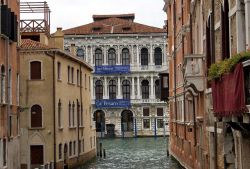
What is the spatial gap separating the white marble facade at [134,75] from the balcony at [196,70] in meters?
49.6

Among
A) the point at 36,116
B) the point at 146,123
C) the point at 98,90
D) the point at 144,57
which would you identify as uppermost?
the point at 144,57

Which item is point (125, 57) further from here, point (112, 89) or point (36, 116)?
point (36, 116)

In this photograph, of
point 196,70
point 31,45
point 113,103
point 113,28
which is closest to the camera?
point 196,70

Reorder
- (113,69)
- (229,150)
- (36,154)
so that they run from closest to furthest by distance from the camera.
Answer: (229,150) < (36,154) < (113,69)

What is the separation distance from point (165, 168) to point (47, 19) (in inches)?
362

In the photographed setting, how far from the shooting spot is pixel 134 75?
6788 centimetres

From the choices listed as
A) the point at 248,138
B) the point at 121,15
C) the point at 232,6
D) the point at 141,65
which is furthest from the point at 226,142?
the point at 121,15

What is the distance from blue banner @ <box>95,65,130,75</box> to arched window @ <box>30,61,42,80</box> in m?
41.9

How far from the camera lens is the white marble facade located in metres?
67.1

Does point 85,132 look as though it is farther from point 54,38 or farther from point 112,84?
point 112,84

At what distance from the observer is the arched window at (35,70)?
25.7m

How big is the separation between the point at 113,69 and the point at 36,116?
4217 centimetres

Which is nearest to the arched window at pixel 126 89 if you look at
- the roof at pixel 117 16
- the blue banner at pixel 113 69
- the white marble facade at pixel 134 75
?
the white marble facade at pixel 134 75

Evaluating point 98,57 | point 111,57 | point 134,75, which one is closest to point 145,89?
point 134,75
